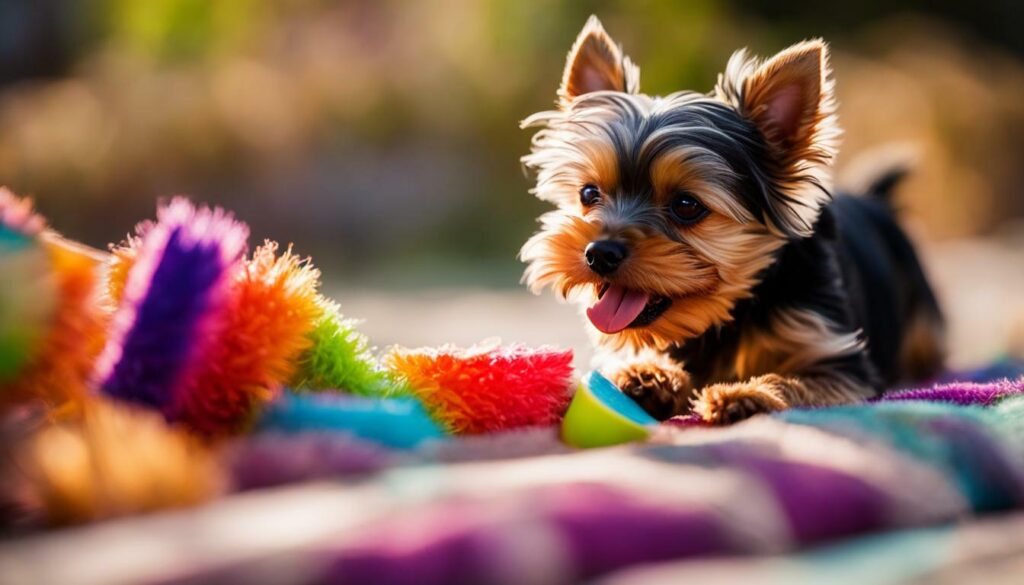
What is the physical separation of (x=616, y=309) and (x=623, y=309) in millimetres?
19

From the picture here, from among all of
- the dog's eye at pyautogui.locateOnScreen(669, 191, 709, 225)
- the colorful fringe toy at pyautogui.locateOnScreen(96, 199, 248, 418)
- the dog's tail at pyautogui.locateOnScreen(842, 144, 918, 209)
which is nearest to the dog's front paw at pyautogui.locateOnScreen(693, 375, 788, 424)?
the dog's eye at pyautogui.locateOnScreen(669, 191, 709, 225)

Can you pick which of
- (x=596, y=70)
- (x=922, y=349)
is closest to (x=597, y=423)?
(x=596, y=70)

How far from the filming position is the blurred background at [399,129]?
366 inches

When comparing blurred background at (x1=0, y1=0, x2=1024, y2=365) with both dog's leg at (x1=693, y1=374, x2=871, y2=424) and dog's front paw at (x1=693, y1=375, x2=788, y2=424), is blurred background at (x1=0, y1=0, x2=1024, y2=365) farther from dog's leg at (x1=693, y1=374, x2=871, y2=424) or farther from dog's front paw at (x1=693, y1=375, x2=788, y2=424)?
dog's front paw at (x1=693, y1=375, x2=788, y2=424)

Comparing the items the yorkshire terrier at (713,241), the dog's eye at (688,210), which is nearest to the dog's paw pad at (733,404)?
the yorkshire terrier at (713,241)

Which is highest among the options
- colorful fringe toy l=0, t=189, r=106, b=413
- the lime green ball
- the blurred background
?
the blurred background

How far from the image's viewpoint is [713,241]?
2695mm

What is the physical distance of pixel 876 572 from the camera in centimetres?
130

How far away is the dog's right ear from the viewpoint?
3.22 meters

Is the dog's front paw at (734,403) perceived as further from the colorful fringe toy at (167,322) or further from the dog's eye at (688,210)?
the colorful fringe toy at (167,322)

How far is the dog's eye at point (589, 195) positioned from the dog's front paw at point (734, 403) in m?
0.74

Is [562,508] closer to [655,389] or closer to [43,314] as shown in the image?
[43,314]

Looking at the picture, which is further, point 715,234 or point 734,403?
point 715,234

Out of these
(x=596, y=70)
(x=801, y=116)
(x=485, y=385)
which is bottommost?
(x=485, y=385)
